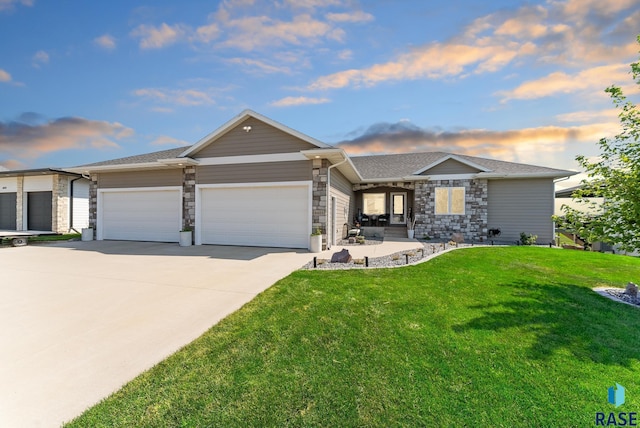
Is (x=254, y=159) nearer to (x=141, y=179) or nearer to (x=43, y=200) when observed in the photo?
(x=141, y=179)

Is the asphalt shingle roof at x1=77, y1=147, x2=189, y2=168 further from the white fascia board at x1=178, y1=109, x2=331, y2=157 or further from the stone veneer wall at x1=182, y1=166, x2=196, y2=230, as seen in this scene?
the white fascia board at x1=178, y1=109, x2=331, y2=157

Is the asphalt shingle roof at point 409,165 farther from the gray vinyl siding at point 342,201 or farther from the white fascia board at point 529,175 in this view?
the gray vinyl siding at point 342,201

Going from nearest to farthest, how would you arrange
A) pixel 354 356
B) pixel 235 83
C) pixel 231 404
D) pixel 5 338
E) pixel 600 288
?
pixel 231 404 < pixel 354 356 < pixel 5 338 < pixel 600 288 < pixel 235 83

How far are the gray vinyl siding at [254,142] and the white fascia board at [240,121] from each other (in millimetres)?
146

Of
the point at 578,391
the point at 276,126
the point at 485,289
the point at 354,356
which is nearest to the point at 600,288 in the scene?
the point at 485,289

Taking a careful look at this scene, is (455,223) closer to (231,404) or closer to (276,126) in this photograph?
(276,126)

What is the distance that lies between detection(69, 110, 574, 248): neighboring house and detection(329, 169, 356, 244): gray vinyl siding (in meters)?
0.05

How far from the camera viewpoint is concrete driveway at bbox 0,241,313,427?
2.41 m

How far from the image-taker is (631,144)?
16.5ft

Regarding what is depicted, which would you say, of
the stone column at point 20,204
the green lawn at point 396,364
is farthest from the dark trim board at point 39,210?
the green lawn at point 396,364

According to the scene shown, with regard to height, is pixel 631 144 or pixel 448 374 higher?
pixel 631 144

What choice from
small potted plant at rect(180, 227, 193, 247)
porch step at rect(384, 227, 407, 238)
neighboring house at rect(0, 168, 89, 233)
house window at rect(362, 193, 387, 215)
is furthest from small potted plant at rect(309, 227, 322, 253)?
neighboring house at rect(0, 168, 89, 233)

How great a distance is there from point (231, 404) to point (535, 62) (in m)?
10.7

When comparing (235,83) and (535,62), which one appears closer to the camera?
(535,62)
